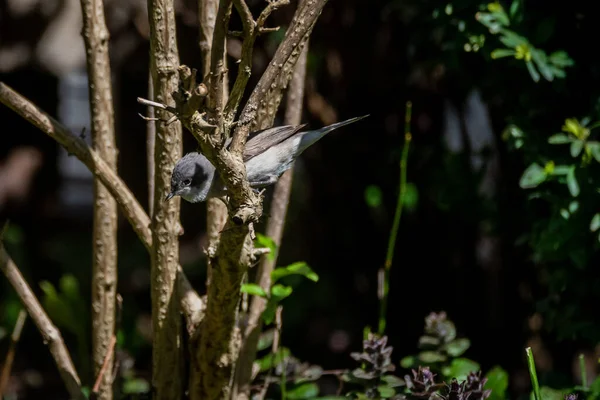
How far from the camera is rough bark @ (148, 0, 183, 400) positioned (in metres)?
2.31

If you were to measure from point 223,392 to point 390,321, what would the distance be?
174 cm

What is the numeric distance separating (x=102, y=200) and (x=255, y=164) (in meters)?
0.55

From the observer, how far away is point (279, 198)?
2.95 metres

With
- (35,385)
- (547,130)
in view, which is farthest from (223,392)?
(35,385)

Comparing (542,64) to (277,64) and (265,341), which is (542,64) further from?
(265,341)

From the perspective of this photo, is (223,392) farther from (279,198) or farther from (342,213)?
(342,213)

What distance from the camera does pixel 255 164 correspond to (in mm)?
2816

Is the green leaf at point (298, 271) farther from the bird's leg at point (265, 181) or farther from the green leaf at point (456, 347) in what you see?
the green leaf at point (456, 347)

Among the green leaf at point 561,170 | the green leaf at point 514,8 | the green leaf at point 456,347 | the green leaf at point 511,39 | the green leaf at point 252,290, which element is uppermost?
the green leaf at point 514,8

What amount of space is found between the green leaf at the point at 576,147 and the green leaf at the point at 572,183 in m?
0.07

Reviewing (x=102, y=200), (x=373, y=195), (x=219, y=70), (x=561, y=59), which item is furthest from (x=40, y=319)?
(x=561, y=59)

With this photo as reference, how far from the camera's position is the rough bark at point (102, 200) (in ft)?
8.62

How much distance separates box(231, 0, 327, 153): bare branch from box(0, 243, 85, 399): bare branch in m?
1.01

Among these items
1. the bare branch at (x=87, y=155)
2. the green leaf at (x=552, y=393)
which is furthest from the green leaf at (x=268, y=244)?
the green leaf at (x=552, y=393)
